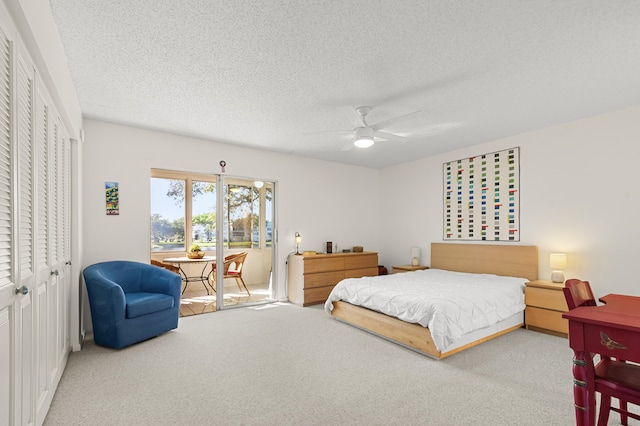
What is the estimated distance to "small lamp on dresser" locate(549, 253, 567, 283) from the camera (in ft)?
13.5

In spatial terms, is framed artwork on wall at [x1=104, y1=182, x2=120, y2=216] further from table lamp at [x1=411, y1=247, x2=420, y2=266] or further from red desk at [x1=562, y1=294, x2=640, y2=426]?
table lamp at [x1=411, y1=247, x2=420, y2=266]

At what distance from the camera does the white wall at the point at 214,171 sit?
422cm

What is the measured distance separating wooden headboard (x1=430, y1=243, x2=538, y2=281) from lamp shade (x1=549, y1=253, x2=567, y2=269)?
40 centimetres

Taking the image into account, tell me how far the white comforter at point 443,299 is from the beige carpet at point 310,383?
12.6 inches

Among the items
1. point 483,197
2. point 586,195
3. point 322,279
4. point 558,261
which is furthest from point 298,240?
point 586,195

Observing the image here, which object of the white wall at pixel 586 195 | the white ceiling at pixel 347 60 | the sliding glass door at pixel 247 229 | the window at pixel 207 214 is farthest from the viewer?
the sliding glass door at pixel 247 229

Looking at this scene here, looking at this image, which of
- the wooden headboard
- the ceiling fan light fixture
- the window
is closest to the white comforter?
the wooden headboard

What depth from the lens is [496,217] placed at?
5.12m

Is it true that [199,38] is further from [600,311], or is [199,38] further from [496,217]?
[496,217]

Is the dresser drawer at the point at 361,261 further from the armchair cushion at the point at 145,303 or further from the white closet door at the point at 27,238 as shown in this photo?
the white closet door at the point at 27,238

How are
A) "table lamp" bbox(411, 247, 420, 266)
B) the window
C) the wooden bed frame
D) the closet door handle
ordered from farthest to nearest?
"table lamp" bbox(411, 247, 420, 266)
the window
the wooden bed frame
the closet door handle

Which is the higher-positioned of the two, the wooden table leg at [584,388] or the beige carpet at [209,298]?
the wooden table leg at [584,388]

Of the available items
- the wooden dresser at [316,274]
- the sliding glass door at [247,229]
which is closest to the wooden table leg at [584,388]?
the wooden dresser at [316,274]

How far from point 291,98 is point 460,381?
10.5 feet
